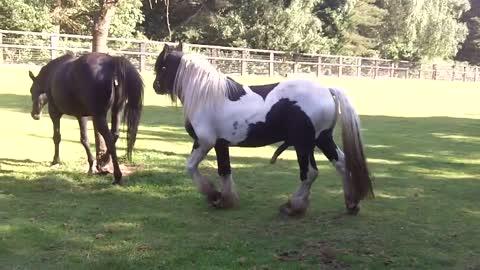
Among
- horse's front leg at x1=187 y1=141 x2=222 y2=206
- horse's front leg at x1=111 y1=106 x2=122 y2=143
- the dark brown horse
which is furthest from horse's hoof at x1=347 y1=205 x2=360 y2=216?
horse's front leg at x1=111 y1=106 x2=122 y2=143

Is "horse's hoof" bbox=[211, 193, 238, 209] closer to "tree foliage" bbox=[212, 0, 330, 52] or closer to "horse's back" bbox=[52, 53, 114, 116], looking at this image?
"horse's back" bbox=[52, 53, 114, 116]

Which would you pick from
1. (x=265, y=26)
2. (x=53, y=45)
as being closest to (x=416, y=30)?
(x=265, y=26)

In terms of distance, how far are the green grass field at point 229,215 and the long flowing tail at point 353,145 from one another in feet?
1.36

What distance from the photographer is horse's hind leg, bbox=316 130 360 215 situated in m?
6.13

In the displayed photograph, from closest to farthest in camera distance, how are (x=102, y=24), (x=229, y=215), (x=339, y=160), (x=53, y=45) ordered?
(x=229, y=215), (x=339, y=160), (x=102, y=24), (x=53, y=45)

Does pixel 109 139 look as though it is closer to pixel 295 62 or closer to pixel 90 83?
pixel 90 83

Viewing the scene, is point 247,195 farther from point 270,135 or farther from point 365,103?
point 365,103

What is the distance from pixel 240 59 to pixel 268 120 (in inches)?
940

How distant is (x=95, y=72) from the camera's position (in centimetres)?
710

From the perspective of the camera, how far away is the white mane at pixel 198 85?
611cm

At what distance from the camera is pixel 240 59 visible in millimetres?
29578

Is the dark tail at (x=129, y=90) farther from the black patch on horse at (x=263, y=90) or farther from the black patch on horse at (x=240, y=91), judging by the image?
the black patch on horse at (x=263, y=90)

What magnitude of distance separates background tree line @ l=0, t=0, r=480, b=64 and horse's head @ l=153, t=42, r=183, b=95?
23.1 metres

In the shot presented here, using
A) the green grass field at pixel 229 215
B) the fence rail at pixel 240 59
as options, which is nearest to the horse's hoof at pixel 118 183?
the green grass field at pixel 229 215
